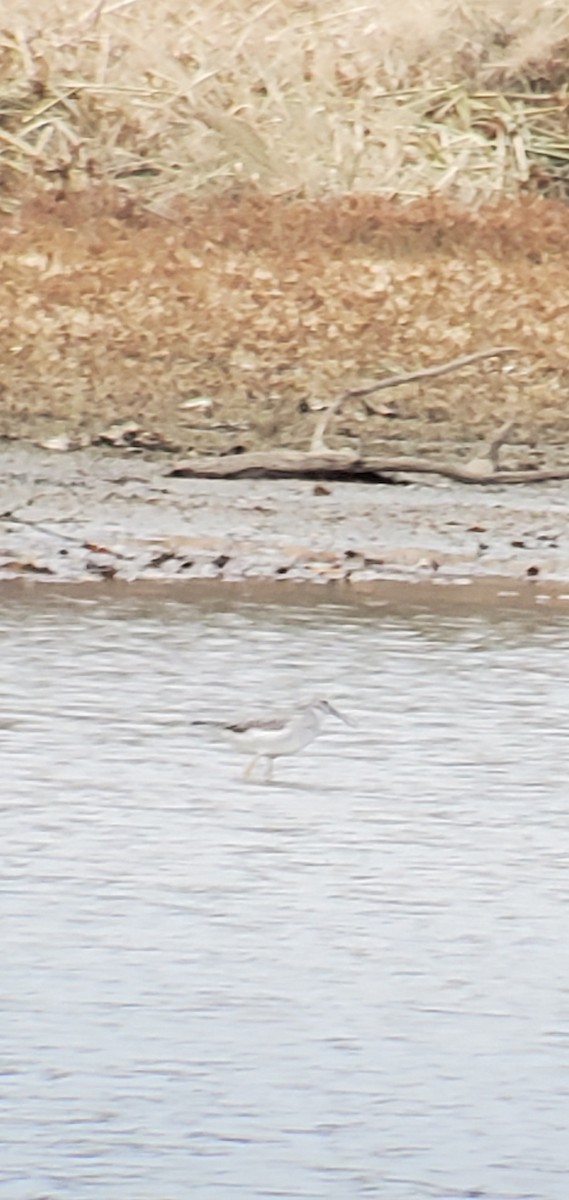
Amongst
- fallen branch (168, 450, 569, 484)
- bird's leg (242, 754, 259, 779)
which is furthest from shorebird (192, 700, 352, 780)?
fallen branch (168, 450, 569, 484)

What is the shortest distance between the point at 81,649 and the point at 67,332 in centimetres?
438

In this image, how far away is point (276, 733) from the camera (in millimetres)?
7383

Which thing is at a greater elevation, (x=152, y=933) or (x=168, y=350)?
(x=168, y=350)

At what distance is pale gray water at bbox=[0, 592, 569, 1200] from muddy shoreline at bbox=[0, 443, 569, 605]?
1401 mm

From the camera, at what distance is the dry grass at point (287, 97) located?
1509cm

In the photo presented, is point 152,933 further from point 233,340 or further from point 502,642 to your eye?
point 233,340

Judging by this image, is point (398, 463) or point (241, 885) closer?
point (241, 885)

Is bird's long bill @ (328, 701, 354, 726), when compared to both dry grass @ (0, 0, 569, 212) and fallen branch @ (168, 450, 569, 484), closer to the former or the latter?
fallen branch @ (168, 450, 569, 484)

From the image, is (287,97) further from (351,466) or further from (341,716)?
(341,716)

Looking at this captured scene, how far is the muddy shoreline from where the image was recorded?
11.0 meters

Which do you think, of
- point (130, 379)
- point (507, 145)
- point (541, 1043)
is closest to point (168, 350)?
point (130, 379)

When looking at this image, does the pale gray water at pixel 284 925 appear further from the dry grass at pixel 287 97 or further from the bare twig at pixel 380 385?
the dry grass at pixel 287 97

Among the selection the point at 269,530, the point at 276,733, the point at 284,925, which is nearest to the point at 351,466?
the point at 269,530

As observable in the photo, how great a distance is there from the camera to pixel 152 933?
5.85 m
